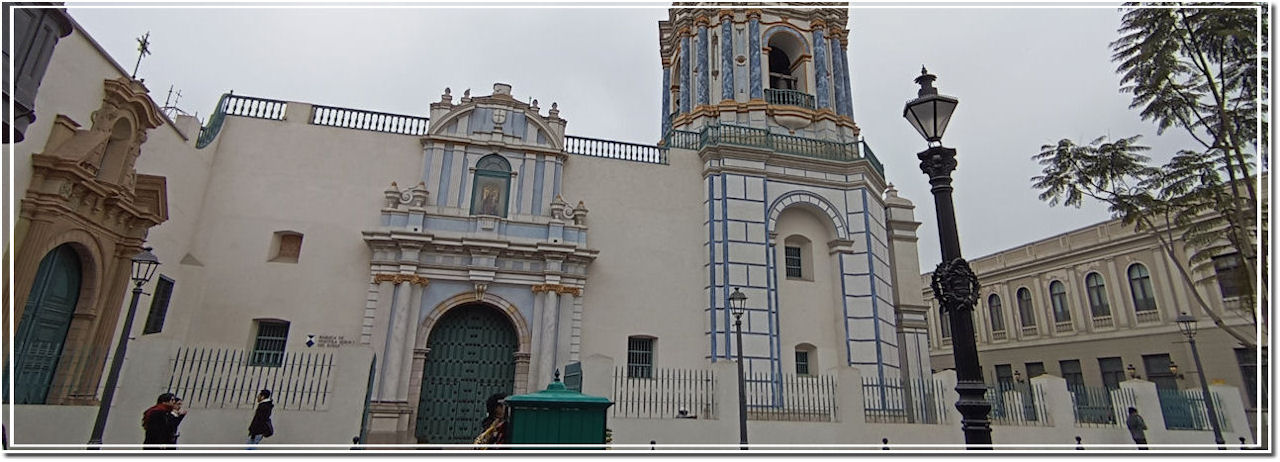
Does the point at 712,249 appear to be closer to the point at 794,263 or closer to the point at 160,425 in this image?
the point at 794,263

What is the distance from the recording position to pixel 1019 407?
491 inches

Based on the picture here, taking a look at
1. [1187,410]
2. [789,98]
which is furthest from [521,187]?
[1187,410]

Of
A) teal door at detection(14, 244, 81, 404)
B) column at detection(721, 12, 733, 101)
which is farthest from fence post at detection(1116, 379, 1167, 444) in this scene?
teal door at detection(14, 244, 81, 404)

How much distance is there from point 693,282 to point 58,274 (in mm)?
11270

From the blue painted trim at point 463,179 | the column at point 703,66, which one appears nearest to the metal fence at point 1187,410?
the column at point 703,66

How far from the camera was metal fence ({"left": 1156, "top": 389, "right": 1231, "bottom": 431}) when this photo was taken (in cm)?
1313

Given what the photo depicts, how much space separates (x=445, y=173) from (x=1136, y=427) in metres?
15.0

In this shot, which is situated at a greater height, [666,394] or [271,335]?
[271,335]

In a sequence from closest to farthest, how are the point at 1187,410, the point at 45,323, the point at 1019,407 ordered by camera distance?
the point at 45,323, the point at 1019,407, the point at 1187,410

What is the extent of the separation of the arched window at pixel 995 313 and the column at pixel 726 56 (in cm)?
1656

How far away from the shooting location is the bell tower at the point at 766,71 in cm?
1733

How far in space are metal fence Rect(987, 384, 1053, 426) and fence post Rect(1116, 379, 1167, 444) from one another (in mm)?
1916

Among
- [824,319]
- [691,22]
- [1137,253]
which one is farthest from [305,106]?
[1137,253]

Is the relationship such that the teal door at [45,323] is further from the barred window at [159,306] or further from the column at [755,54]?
the column at [755,54]
